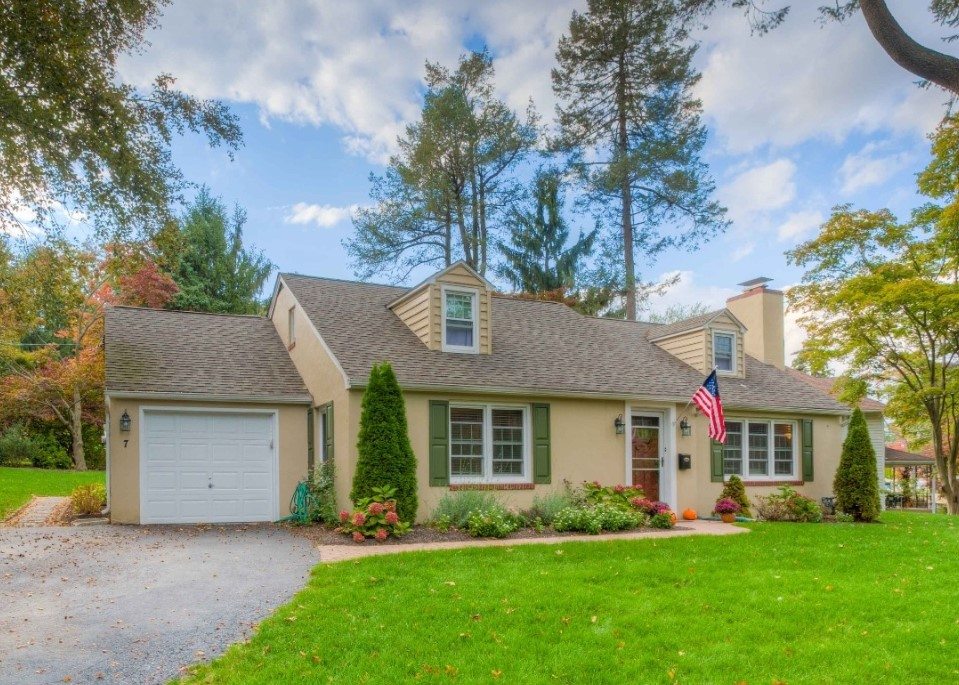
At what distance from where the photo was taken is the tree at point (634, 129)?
73.8ft

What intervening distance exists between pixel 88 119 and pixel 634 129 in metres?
19.2

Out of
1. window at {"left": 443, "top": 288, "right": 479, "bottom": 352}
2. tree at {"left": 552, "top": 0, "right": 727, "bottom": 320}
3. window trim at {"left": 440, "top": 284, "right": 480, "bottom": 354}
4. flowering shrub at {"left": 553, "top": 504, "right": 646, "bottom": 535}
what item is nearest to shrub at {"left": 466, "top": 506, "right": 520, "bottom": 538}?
flowering shrub at {"left": 553, "top": 504, "right": 646, "bottom": 535}

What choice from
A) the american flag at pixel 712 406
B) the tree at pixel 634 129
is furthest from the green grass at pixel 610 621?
the tree at pixel 634 129

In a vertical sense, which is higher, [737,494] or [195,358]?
[195,358]

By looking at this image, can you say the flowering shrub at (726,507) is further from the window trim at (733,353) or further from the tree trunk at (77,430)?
the tree trunk at (77,430)

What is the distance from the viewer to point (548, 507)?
455 inches

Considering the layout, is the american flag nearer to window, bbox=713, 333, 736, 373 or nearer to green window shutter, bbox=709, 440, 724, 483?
green window shutter, bbox=709, 440, 724, 483

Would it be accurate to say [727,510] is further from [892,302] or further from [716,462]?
[892,302]

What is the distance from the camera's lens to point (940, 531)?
11.6m

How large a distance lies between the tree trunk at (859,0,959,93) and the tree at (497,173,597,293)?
20.5m

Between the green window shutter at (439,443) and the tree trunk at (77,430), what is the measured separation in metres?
17.4

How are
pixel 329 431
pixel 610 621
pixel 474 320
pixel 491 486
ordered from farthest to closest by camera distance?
1. pixel 474 320
2. pixel 329 431
3. pixel 491 486
4. pixel 610 621

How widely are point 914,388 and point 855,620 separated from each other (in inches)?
563

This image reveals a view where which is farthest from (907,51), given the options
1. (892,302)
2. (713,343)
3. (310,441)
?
(892,302)
